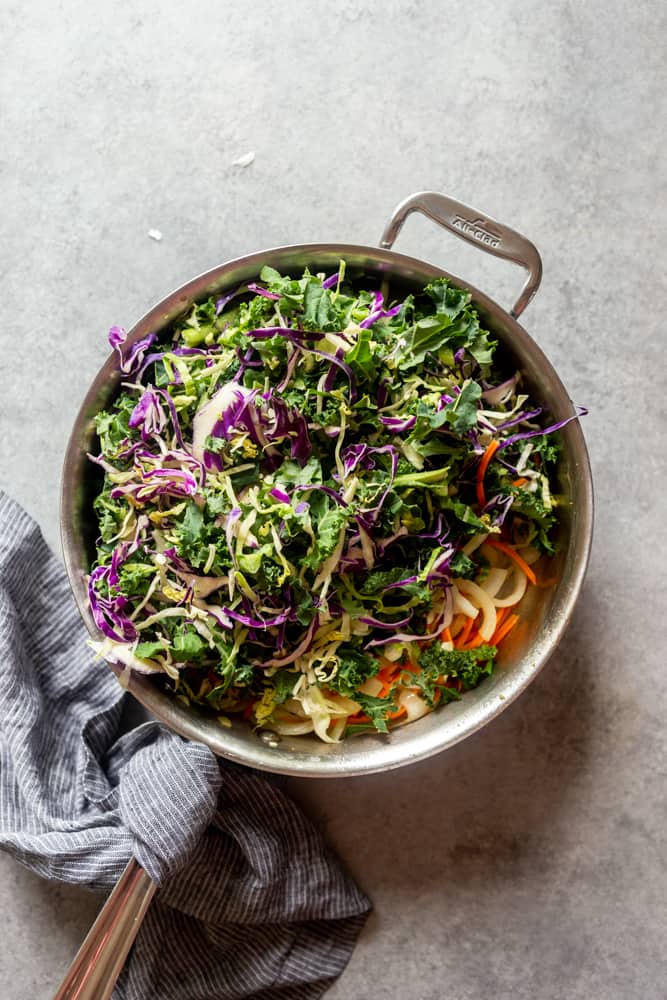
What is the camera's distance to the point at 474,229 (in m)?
2.04

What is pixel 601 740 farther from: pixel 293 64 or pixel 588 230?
pixel 293 64

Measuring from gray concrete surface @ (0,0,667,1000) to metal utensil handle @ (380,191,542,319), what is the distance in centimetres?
37

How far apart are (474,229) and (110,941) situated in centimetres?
188

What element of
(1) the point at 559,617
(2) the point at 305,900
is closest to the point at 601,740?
(1) the point at 559,617

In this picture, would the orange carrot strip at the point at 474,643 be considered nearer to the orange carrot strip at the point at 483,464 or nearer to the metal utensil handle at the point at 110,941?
the orange carrot strip at the point at 483,464

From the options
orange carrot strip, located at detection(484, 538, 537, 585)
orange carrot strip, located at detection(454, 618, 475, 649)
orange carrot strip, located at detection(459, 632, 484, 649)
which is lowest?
orange carrot strip, located at detection(459, 632, 484, 649)

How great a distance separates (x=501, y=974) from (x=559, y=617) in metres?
1.10

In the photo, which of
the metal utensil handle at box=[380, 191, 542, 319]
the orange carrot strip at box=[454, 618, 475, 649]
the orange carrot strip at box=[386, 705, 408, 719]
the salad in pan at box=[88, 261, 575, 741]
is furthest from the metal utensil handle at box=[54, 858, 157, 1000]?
the metal utensil handle at box=[380, 191, 542, 319]

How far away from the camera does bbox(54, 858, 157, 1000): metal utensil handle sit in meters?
2.07

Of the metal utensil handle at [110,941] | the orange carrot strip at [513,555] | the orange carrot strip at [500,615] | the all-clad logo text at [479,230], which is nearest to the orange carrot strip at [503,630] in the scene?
the orange carrot strip at [500,615]

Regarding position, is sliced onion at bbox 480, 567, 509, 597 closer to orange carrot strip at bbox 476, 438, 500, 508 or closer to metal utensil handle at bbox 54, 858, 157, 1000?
orange carrot strip at bbox 476, 438, 500, 508

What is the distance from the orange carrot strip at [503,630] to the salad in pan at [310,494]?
6 centimetres

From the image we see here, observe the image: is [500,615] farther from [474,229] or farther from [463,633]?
[474,229]

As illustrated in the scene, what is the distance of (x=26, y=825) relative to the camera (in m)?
2.24
